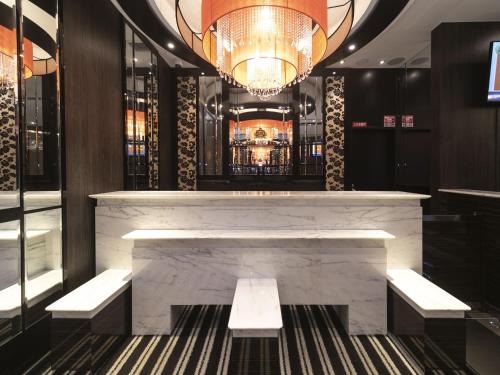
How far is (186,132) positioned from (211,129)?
0.59 meters

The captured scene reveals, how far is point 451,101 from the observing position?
4.45 metres

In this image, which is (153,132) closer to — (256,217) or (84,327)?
(256,217)

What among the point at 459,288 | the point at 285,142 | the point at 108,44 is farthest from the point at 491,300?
the point at 108,44

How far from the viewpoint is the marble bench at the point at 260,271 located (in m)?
2.54

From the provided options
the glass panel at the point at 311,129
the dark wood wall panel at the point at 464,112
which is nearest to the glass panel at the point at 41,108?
the glass panel at the point at 311,129

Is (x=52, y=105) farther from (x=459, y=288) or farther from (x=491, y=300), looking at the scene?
(x=491, y=300)

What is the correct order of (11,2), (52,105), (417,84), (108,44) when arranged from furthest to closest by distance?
(417,84), (108,44), (52,105), (11,2)

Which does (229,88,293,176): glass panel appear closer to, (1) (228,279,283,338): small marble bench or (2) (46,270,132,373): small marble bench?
(1) (228,279,283,338): small marble bench

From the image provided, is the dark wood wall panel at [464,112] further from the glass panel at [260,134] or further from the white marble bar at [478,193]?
the glass panel at [260,134]

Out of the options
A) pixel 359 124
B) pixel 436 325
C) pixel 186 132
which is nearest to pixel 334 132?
pixel 359 124

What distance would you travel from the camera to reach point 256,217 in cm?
284

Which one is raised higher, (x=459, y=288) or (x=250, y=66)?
(x=250, y=66)

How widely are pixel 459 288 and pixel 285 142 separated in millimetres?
4300

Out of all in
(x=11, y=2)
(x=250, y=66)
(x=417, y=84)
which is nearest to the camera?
(x=11, y=2)
